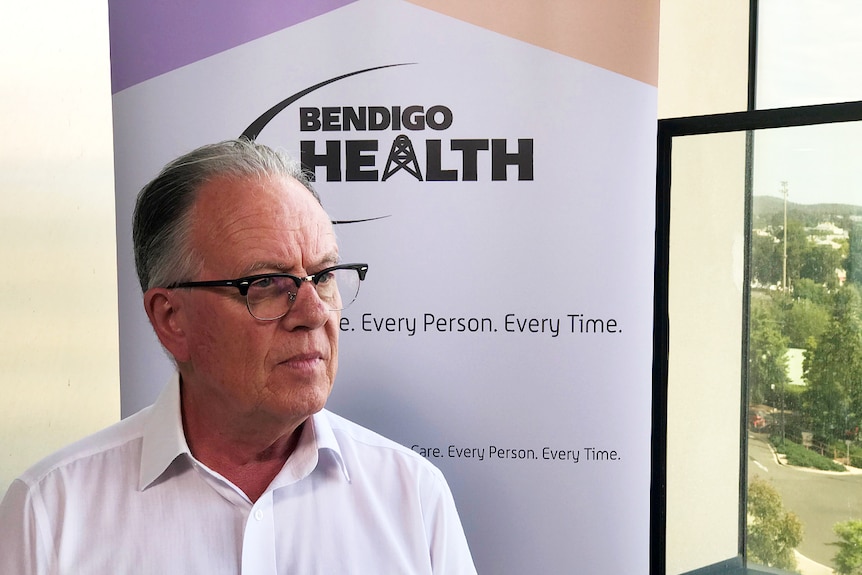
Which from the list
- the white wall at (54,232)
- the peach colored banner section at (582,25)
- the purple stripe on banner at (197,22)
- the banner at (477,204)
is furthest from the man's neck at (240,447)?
the white wall at (54,232)

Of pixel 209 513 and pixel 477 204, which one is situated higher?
pixel 477 204

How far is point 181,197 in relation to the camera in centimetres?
161

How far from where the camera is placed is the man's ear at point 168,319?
164 cm

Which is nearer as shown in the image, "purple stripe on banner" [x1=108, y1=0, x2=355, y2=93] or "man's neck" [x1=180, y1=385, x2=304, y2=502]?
"man's neck" [x1=180, y1=385, x2=304, y2=502]

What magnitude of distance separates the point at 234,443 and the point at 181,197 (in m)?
0.48

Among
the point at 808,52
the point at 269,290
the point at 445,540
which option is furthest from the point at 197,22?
the point at 808,52

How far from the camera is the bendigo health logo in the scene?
2.32 metres

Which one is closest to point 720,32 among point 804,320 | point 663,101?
point 663,101

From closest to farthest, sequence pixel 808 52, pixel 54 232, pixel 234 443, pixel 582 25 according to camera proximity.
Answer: pixel 234 443 < pixel 582 25 < pixel 54 232 < pixel 808 52

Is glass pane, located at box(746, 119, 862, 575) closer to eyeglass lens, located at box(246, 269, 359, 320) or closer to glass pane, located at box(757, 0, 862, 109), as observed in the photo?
glass pane, located at box(757, 0, 862, 109)

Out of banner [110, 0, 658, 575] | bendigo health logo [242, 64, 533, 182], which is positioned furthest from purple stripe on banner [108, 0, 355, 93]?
bendigo health logo [242, 64, 533, 182]

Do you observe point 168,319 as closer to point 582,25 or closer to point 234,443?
point 234,443

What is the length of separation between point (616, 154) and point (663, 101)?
2.39m

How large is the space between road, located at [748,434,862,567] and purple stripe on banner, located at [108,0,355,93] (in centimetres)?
238
